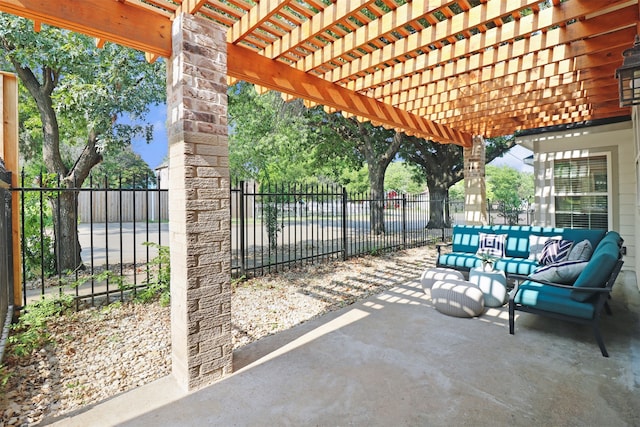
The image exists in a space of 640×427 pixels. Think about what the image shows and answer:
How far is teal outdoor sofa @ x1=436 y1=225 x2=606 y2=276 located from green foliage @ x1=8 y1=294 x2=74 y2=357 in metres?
5.47

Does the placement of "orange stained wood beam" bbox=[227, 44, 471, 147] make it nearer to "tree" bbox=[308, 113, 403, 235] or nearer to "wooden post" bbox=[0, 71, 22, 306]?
"wooden post" bbox=[0, 71, 22, 306]

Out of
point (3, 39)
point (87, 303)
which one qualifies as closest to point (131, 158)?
point (3, 39)

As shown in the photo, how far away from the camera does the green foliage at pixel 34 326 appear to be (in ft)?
9.64

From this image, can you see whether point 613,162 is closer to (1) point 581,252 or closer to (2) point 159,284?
(1) point 581,252

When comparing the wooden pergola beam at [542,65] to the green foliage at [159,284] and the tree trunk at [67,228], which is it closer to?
Answer: the green foliage at [159,284]

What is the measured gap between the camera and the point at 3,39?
192 inches

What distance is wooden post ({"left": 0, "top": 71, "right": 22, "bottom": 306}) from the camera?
3.54 metres

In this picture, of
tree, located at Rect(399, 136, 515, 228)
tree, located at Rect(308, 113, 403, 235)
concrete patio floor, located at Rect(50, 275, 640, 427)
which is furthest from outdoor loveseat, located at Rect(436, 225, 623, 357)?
tree, located at Rect(399, 136, 515, 228)

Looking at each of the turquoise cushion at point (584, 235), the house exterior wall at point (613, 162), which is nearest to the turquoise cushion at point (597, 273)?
the turquoise cushion at point (584, 235)

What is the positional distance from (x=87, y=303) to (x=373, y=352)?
3808 millimetres

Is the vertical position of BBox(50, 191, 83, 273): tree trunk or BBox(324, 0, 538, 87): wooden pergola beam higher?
BBox(324, 0, 538, 87): wooden pergola beam

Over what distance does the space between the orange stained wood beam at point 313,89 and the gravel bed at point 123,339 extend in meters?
2.87

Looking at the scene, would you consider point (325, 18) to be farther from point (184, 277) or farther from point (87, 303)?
point (87, 303)

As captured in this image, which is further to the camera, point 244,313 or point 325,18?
point 244,313
